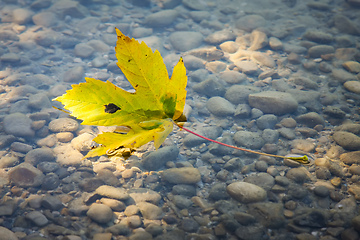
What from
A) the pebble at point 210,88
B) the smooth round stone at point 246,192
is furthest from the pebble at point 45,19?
the smooth round stone at point 246,192

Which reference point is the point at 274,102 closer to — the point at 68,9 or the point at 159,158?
the point at 159,158

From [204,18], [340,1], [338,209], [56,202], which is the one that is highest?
[340,1]

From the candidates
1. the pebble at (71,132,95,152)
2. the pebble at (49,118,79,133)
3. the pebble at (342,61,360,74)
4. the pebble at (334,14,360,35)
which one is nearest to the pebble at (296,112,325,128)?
the pebble at (342,61,360,74)

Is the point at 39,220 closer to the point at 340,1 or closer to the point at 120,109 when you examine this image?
the point at 120,109

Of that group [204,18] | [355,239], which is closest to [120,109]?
[355,239]

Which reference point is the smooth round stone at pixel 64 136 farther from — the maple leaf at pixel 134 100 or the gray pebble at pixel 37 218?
the maple leaf at pixel 134 100
